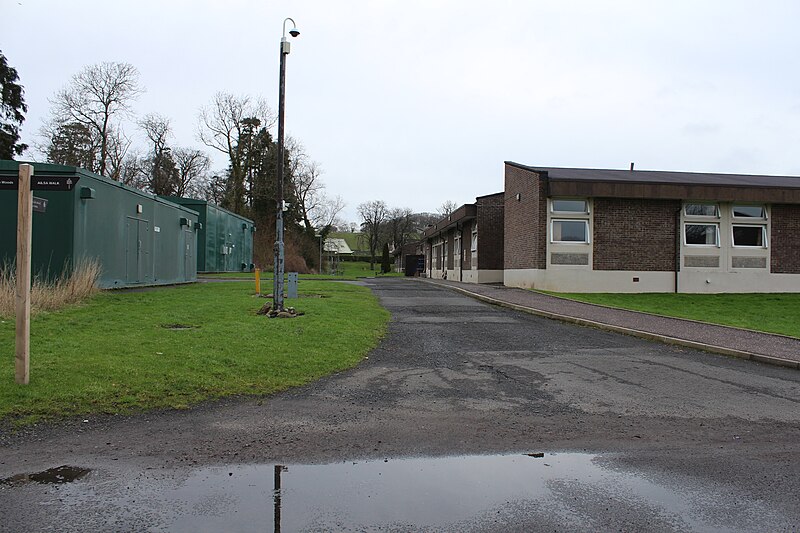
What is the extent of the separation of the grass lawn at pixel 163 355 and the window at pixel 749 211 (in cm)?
2087

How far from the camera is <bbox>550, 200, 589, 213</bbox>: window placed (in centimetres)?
2569

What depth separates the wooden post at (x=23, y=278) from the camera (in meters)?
6.39

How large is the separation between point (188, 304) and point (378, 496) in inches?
471

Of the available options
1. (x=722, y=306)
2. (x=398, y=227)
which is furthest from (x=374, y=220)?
(x=722, y=306)

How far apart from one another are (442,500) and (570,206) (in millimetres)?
23321

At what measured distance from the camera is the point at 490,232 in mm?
35281

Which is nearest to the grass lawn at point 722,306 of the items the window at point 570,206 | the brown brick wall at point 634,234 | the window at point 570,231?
the brown brick wall at point 634,234

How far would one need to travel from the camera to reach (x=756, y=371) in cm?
916

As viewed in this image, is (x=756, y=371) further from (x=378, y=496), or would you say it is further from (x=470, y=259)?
(x=470, y=259)

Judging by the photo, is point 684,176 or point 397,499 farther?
point 684,176

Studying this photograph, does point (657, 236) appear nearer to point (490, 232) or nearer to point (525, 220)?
point (525, 220)

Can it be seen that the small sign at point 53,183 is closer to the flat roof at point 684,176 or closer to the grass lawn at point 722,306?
the grass lawn at point 722,306

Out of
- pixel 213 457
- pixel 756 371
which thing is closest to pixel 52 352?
pixel 213 457

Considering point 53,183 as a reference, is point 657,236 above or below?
above
